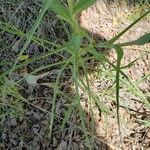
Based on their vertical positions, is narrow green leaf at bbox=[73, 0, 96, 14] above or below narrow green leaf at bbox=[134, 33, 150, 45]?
above

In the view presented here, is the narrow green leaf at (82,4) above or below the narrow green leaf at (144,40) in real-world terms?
above

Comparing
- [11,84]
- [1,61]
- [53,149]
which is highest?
[1,61]

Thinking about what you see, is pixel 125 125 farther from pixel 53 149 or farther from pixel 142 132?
pixel 53 149

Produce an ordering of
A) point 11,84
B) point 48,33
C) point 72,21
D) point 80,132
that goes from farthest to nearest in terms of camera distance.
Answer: point 48,33
point 80,132
point 11,84
point 72,21

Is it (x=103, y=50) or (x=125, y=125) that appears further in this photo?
→ (x=103, y=50)

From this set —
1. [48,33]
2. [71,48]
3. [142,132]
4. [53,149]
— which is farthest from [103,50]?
[71,48]

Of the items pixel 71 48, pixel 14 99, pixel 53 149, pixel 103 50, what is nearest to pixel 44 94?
pixel 14 99

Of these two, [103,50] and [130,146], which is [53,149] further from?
[103,50]

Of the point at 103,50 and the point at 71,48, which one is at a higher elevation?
the point at 103,50

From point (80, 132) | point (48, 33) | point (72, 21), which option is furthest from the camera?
point (48, 33)
